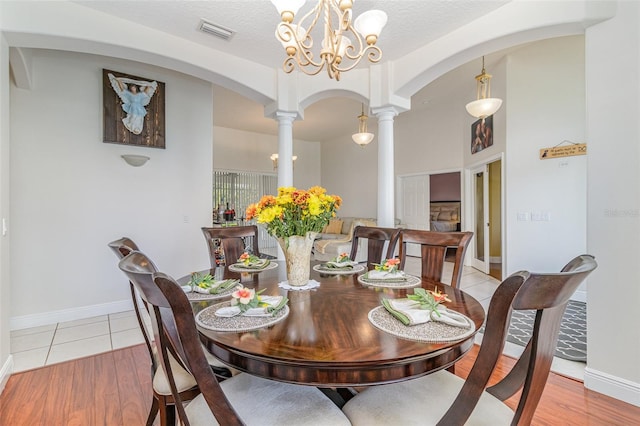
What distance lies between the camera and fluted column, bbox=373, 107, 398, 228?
11.5ft

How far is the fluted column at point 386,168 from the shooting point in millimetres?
3512

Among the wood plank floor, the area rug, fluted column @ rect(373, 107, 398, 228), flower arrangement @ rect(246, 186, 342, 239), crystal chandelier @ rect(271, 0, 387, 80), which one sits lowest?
the wood plank floor

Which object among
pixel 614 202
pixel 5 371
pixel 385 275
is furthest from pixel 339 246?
pixel 5 371

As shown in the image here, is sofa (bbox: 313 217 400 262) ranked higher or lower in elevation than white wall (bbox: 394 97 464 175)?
lower

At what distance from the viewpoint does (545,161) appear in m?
3.92

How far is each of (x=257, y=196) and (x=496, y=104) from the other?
5.96 meters

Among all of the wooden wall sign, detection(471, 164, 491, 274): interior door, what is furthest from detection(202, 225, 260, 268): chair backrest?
detection(471, 164, 491, 274): interior door

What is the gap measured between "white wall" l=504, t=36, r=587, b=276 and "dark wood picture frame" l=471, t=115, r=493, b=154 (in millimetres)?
577

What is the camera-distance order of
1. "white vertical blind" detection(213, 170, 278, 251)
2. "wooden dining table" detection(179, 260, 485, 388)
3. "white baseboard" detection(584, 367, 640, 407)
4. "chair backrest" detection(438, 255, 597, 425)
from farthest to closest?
"white vertical blind" detection(213, 170, 278, 251)
"white baseboard" detection(584, 367, 640, 407)
"wooden dining table" detection(179, 260, 485, 388)
"chair backrest" detection(438, 255, 597, 425)

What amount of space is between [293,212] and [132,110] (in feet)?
10.2

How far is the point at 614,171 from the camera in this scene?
1920mm

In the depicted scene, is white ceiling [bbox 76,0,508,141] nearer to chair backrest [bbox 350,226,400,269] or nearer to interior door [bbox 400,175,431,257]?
chair backrest [bbox 350,226,400,269]

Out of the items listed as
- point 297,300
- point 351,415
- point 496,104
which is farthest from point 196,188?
point 496,104

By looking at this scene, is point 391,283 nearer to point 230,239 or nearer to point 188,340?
point 188,340
